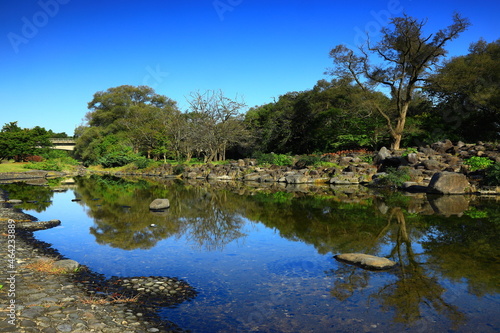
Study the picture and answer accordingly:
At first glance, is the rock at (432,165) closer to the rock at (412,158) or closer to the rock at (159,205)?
the rock at (412,158)

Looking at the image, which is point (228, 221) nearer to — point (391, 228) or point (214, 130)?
point (391, 228)

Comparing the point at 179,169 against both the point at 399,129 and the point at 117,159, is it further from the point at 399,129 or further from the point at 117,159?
the point at 399,129

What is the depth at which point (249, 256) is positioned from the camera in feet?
26.3

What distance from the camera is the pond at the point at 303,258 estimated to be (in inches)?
193

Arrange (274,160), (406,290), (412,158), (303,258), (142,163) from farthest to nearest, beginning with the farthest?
(142,163), (274,160), (412,158), (303,258), (406,290)

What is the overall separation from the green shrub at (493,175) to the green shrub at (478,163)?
1459 millimetres

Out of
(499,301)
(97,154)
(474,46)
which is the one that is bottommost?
(499,301)

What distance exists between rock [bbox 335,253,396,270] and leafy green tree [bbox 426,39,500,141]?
1057 inches

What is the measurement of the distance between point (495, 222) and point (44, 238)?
13.6 meters

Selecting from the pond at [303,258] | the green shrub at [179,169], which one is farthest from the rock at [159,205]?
the green shrub at [179,169]

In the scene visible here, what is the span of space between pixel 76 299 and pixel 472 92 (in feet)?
112

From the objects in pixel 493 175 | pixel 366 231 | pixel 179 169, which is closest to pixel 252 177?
pixel 179 169

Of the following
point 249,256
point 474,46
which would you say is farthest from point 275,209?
point 474,46

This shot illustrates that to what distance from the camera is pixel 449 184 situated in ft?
61.7
